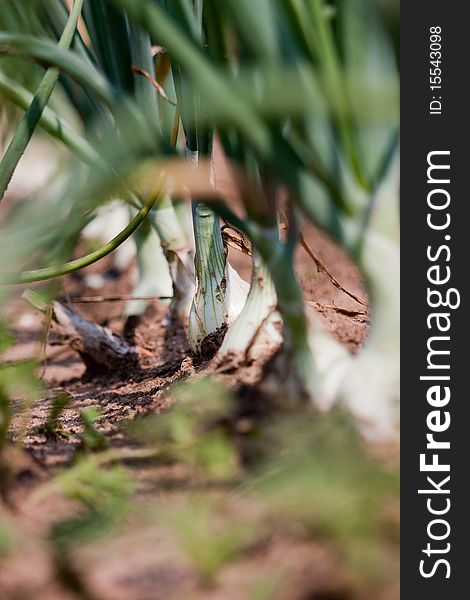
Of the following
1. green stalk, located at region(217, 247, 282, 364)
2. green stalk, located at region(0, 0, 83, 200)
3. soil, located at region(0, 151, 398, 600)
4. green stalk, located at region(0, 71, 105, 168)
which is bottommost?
soil, located at region(0, 151, 398, 600)

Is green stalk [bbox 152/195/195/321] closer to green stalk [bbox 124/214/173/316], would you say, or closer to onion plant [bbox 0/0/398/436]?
green stalk [bbox 124/214/173/316]

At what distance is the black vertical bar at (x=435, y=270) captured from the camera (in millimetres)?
622

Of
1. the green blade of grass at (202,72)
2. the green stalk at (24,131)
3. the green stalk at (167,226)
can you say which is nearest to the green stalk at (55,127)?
the green stalk at (167,226)

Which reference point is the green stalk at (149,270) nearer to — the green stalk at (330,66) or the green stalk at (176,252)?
the green stalk at (176,252)

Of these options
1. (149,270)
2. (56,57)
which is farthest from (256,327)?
(149,270)

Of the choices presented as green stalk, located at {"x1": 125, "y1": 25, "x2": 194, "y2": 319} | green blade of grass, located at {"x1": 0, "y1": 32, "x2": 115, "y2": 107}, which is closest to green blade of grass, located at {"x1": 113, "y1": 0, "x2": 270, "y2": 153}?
green blade of grass, located at {"x1": 0, "y1": 32, "x2": 115, "y2": 107}

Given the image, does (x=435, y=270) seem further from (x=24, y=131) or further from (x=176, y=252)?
(x=176, y=252)

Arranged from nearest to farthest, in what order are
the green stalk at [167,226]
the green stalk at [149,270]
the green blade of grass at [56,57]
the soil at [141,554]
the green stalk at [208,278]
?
the soil at [141,554] → the green blade of grass at [56,57] → the green stalk at [208,278] → the green stalk at [167,226] → the green stalk at [149,270]

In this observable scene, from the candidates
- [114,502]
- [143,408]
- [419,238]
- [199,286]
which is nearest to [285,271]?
[419,238]

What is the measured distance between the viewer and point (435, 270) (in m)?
0.68

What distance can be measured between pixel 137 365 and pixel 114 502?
0.72 metres

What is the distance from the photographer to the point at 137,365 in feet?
4.34

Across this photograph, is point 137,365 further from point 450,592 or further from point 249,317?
point 450,592

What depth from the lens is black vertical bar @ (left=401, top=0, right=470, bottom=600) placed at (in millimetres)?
622
